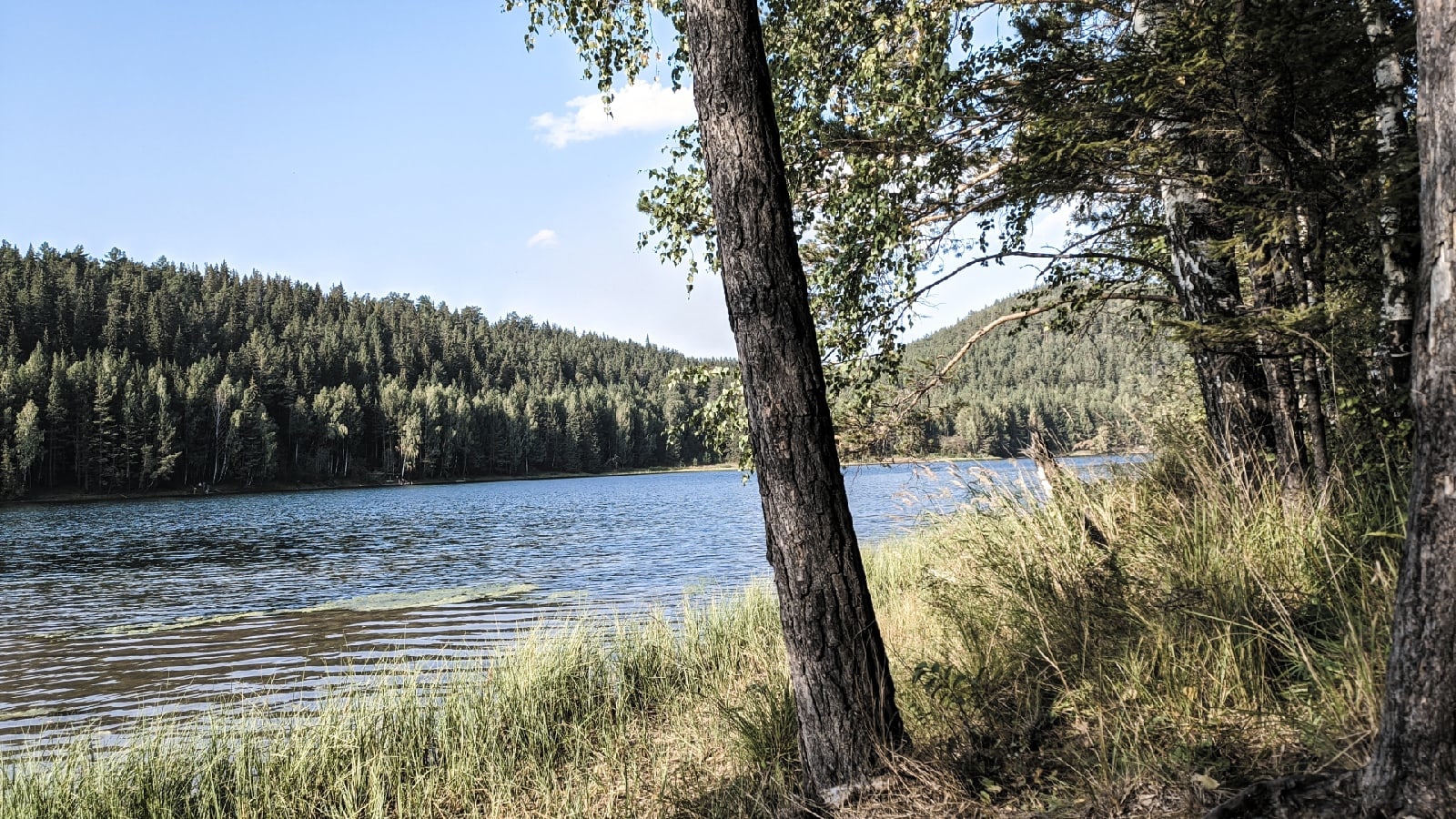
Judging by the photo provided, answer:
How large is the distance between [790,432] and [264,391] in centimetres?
10697

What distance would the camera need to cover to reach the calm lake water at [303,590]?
909 cm

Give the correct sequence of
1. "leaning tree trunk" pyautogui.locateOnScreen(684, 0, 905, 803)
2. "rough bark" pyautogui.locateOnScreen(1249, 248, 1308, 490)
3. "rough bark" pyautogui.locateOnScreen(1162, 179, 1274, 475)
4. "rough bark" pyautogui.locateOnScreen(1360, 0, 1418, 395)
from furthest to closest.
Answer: "rough bark" pyautogui.locateOnScreen(1162, 179, 1274, 475) → "rough bark" pyautogui.locateOnScreen(1249, 248, 1308, 490) → "rough bark" pyautogui.locateOnScreen(1360, 0, 1418, 395) → "leaning tree trunk" pyautogui.locateOnScreen(684, 0, 905, 803)

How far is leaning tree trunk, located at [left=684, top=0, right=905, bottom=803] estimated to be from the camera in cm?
346

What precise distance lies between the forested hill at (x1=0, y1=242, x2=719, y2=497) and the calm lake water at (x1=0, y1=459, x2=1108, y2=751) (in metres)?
16.6

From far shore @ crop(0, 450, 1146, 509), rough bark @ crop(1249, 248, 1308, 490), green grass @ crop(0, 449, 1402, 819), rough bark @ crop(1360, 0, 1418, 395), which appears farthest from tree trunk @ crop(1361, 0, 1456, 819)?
far shore @ crop(0, 450, 1146, 509)

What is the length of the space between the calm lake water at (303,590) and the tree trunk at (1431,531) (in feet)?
12.2

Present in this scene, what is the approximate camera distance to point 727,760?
4.61 meters

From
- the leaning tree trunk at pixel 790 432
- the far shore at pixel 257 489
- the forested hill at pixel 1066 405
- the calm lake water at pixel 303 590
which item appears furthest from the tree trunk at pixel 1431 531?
the far shore at pixel 257 489

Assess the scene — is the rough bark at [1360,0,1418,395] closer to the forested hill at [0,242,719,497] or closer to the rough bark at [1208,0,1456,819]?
the rough bark at [1208,0,1456,819]

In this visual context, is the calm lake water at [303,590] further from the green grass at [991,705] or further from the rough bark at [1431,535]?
the rough bark at [1431,535]

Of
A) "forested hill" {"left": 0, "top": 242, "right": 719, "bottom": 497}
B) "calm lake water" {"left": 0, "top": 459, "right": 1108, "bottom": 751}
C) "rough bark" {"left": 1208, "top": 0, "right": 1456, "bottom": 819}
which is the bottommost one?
"calm lake water" {"left": 0, "top": 459, "right": 1108, "bottom": 751}

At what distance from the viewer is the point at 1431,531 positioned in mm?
2031

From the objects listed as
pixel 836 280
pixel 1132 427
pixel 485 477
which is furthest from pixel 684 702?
pixel 485 477

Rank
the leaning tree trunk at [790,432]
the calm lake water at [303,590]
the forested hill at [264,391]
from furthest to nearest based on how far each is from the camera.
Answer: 1. the forested hill at [264,391]
2. the calm lake water at [303,590]
3. the leaning tree trunk at [790,432]
